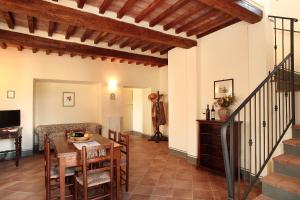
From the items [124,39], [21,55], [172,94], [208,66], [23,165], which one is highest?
[124,39]

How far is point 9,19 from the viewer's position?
3.33m

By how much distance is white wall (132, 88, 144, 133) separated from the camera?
807cm

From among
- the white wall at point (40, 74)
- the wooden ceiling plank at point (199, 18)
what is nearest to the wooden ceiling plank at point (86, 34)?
the white wall at point (40, 74)

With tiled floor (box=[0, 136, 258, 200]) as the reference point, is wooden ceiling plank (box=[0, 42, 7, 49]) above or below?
above

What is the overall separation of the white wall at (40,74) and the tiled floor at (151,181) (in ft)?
4.48

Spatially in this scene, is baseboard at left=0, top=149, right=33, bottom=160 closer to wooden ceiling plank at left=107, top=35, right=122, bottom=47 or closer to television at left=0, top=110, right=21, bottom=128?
television at left=0, top=110, right=21, bottom=128

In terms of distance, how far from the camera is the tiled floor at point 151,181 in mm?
2806

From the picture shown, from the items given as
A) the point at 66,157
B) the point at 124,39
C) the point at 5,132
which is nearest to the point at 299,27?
the point at 124,39

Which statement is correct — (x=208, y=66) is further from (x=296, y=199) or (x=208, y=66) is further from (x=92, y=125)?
(x=92, y=125)

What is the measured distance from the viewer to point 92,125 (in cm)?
595

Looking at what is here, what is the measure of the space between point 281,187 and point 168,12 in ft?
9.53

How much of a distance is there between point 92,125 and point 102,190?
3.22 m

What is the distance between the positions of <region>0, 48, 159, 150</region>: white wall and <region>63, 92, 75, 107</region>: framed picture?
0.82 m

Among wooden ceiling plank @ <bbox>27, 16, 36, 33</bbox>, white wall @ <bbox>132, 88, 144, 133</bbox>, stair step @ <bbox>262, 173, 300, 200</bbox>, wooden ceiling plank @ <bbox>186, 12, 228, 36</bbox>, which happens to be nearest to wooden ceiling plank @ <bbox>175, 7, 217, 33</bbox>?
wooden ceiling plank @ <bbox>186, 12, 228, 36</bbox>
